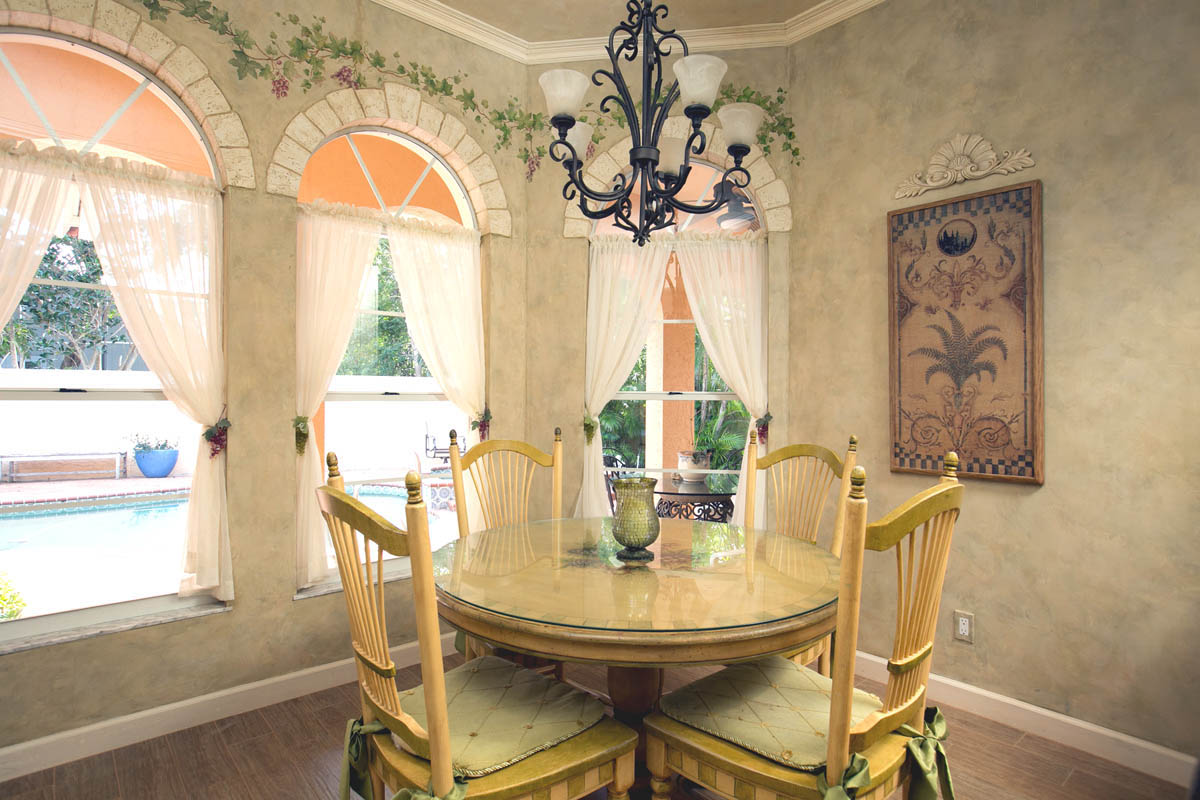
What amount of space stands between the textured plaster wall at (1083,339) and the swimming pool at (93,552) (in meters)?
3.06

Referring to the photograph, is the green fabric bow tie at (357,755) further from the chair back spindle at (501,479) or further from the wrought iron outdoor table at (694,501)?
the wrought iron outdoor table at (694,501)

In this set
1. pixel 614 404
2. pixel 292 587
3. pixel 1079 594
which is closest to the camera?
pixel 1079 594

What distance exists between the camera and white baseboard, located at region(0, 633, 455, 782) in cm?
220

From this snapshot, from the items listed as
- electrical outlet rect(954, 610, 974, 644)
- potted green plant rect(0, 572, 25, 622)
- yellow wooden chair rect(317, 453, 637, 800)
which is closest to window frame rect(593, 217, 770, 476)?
electrical outlet rect(954, 610, 974, 644)

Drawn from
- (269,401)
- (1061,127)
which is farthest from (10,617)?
(1061,127)

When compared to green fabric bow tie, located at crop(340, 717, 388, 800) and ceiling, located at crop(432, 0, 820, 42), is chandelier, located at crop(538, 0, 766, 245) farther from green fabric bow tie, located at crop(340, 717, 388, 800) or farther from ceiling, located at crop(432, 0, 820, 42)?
green fabric bow tie, located at crop(340, 717, 388, 800)

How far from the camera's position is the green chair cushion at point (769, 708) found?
144 cm

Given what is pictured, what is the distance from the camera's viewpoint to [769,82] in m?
3.34

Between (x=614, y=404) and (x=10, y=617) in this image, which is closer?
(x=10, y=617)

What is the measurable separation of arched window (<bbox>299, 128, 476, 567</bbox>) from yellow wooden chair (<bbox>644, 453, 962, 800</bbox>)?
6.83ft

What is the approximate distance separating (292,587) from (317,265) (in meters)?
1.42

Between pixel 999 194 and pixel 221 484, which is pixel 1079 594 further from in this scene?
pixel 221 484

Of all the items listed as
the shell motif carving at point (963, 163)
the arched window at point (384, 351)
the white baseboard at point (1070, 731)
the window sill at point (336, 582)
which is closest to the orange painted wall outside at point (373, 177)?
the arched window at point (384, 351)

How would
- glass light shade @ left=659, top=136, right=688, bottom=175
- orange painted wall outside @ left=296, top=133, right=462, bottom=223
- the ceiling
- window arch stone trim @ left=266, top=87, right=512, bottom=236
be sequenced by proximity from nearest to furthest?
glass light shade @ left=659, top=136, right=688, bottom=175
window arch stone trim @ left=266, top=87, right=512, bottom=236
orange painted wall outside @ left=296, top=133, right=462, bottom=223
the ceiling
